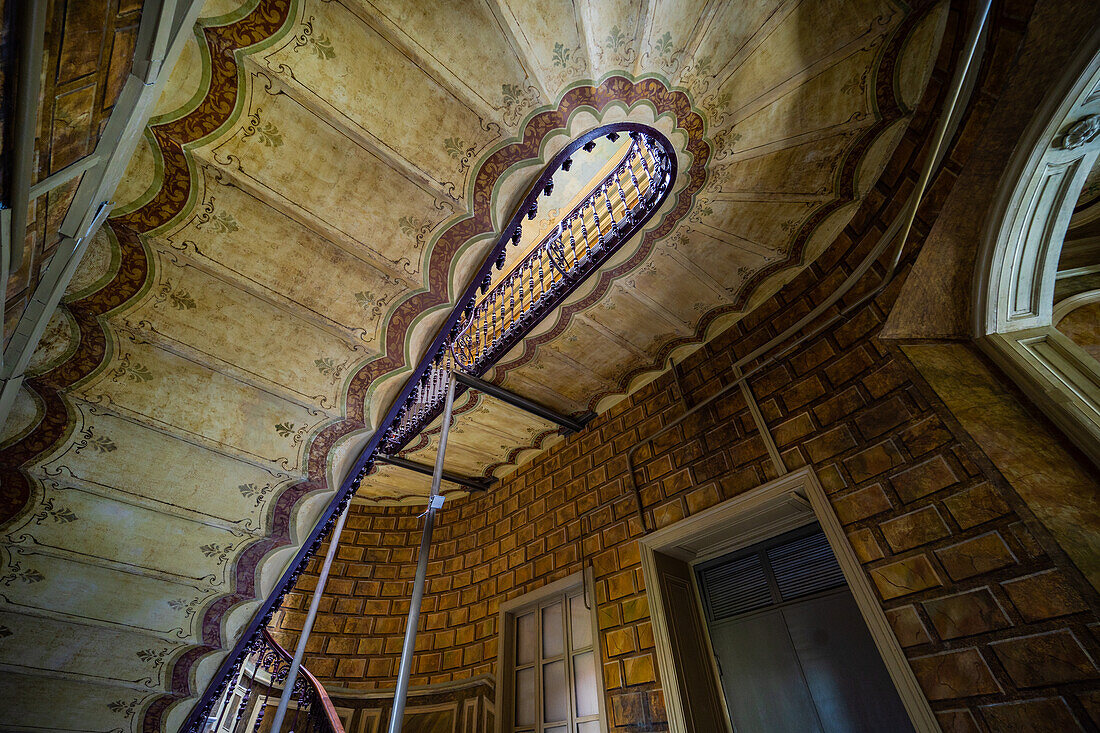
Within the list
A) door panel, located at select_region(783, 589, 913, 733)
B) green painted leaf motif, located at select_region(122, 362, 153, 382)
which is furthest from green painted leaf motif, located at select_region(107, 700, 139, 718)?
door panel, located at select_region(783, 589, 913, 733)

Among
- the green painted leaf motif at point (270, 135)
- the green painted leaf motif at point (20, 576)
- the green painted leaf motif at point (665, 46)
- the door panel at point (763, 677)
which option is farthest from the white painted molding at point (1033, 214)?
the green painted leaf motif at point (20, 576)

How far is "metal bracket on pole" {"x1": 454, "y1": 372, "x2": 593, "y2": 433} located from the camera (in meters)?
4.60

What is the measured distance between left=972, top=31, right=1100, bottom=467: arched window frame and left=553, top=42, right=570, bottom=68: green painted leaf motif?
7.64 ft

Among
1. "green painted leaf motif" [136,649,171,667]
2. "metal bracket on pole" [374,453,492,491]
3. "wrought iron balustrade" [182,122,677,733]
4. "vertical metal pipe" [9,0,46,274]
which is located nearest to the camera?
"vertical metal pipe" [9,0,46,274]

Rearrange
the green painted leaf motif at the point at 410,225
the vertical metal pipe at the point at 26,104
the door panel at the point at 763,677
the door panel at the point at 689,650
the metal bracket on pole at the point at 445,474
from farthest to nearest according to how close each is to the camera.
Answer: the metal bracket on pole at the point at 445,474
the door panel at the point at 689,650
the door panel at the point at 763,677
the green painted leaf motif at the point at 410,225
the vertical metal pipe at the point at 26,104

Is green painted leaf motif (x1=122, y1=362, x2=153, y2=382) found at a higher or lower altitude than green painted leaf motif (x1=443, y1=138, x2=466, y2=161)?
lower

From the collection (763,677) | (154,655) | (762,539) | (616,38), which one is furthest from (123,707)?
(616,38)

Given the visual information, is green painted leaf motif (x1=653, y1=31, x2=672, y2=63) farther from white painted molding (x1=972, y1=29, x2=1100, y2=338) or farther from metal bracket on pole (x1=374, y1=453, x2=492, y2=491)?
metal bracket on pole (x1=374, y1=453, x2=492, y2=491)

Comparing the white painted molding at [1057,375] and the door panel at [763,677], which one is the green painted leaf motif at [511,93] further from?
the door panel at [763,677]

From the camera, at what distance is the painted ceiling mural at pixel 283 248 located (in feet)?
7.52

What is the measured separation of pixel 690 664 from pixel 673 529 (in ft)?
3.19

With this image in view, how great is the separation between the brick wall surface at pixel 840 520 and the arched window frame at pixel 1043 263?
36 centimetres

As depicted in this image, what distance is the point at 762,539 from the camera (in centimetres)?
377

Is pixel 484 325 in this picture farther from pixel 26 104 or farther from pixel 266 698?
pixel 266 698
